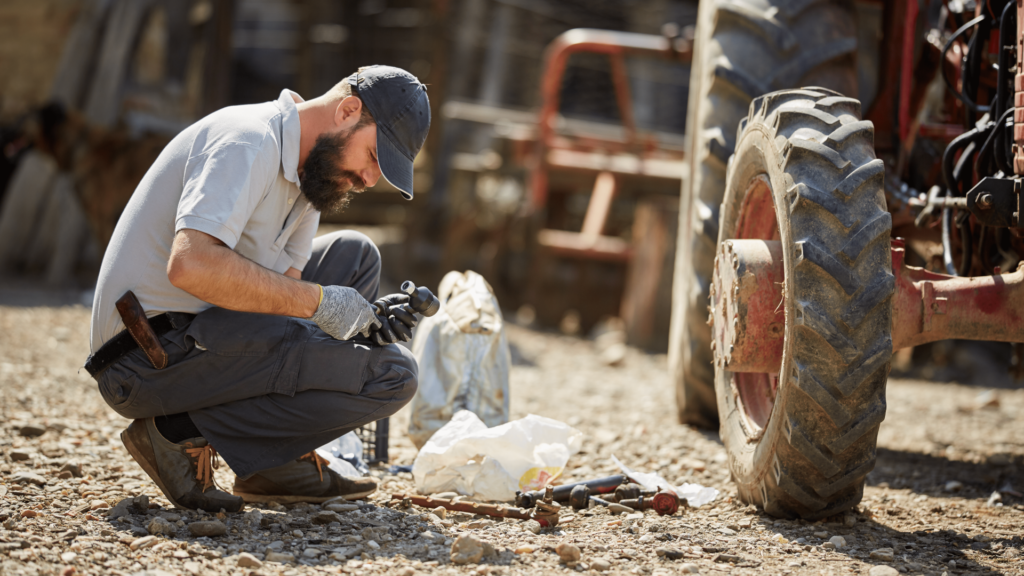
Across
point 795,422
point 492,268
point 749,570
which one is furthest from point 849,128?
point 492,268

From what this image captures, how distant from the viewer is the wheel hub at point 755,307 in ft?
8.20

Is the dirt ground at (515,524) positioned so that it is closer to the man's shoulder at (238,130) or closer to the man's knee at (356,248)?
the man's knee at (356,248)

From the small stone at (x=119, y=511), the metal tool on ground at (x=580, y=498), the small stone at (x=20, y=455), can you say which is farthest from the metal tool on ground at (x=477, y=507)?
the small stone at (x=20, y=455)

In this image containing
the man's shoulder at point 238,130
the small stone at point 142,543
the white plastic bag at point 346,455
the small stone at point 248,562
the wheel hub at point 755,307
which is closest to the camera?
the small stone at point 248,562

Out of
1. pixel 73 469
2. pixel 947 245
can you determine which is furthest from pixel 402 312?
pixel 947 245

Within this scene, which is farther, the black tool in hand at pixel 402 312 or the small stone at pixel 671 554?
the black tool in hand at pixel 402 312

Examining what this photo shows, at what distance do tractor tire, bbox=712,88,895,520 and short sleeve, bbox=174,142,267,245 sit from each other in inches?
55.9

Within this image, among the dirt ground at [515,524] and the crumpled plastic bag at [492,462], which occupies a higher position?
the crumpled plastic bag at [492,462]

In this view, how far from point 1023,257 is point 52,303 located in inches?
251

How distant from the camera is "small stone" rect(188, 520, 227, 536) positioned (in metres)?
2.30

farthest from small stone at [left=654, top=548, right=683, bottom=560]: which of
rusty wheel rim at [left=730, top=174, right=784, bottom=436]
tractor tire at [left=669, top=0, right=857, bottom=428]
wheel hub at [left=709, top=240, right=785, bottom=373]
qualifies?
tractor tire at [left=669, top=0, right=857, bottom=428]

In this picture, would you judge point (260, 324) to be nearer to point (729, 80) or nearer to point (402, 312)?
point (402, 312)

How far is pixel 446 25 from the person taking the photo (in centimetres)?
941

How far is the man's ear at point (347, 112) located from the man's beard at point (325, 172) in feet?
0.08
